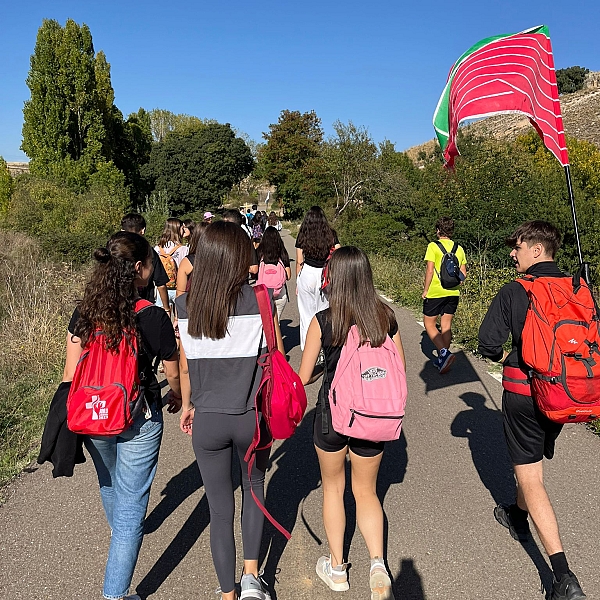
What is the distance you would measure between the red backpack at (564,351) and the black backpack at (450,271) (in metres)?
3.53

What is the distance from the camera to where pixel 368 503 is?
290 cm

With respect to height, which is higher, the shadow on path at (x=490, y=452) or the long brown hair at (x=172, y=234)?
the long brown hair at (x=172, y=234)

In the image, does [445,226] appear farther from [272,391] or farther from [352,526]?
[272,391]

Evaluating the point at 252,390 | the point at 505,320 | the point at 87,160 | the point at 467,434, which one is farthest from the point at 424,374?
the point at 87,160

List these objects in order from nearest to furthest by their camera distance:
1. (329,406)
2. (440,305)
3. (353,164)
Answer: (329,406), (440,305), (353,164)

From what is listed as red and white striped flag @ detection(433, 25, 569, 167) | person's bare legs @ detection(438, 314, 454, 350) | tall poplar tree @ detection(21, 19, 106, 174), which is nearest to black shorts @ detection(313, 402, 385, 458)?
red and white striped flag @ detection(433, 25, 569, 167)

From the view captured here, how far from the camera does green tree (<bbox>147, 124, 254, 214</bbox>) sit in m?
53.2

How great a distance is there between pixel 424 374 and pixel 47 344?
5013 mm

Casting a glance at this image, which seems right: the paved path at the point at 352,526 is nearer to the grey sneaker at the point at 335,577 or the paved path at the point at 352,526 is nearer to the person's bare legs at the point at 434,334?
the grey sneaker at the point at 335,577

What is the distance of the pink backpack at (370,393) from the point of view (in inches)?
103

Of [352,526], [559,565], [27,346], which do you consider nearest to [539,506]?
[559,565]

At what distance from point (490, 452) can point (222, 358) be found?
3.05 metres

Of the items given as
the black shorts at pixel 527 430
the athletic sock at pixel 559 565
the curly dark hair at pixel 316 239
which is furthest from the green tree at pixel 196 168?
the athletic sock at pixel 559 565

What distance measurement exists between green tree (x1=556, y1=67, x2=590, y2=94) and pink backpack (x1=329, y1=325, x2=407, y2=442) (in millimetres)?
81241
